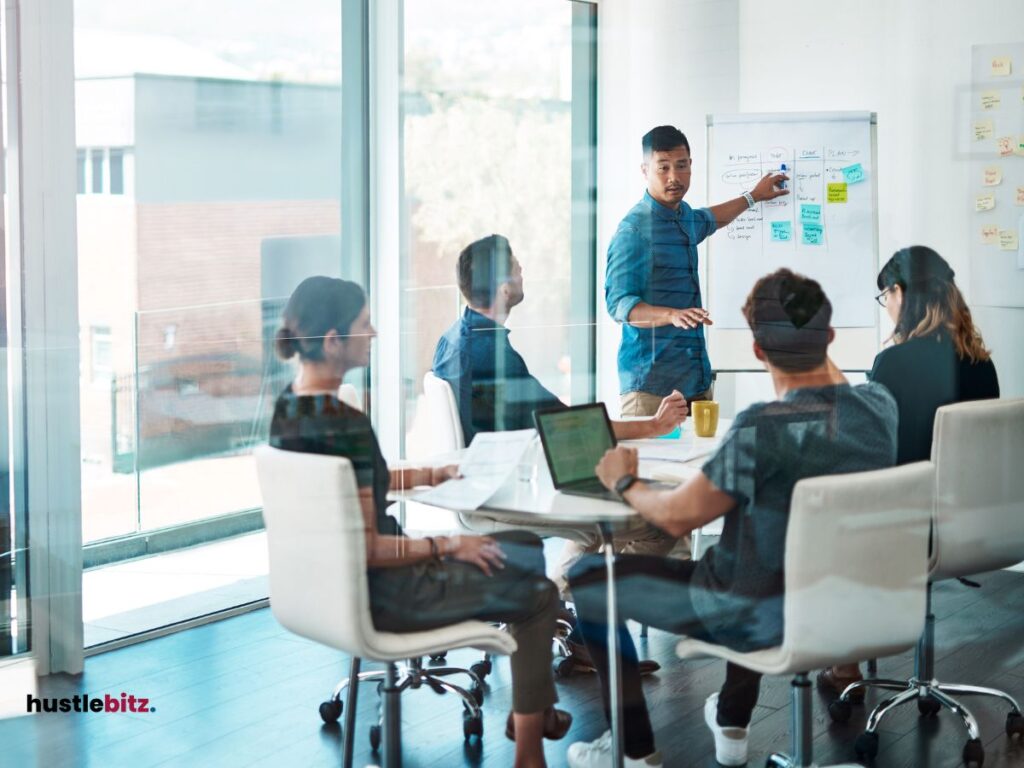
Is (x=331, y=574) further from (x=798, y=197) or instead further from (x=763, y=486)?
(x=798, y=197)

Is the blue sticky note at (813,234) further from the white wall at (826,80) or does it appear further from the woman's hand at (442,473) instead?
the woman's hand at (442,473)

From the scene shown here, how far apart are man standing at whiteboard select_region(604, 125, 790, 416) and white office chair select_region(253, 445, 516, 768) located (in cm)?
121

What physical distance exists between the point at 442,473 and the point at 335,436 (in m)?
0.37

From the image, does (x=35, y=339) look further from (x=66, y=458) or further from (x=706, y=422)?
(x=706, y=422)

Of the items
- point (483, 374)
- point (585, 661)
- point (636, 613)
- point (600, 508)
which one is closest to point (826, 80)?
point (483, 374)

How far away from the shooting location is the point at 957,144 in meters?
3.74

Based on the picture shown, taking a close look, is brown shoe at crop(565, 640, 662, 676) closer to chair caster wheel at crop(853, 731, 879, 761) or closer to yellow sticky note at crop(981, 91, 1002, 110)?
chair caster wheel at crop(853, 731, 879, 761)

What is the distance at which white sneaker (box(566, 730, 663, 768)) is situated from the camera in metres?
2.98

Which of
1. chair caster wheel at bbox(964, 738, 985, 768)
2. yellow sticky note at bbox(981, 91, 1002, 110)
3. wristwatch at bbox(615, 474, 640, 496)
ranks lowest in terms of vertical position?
chair caster wheel at bbox(964, 738, 985, 768)

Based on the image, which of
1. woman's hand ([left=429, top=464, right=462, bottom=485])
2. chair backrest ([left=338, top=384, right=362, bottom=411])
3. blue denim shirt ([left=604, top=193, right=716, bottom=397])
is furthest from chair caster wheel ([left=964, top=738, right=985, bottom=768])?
chair backrest ([left=338, top=384, right=362, bottom=411])

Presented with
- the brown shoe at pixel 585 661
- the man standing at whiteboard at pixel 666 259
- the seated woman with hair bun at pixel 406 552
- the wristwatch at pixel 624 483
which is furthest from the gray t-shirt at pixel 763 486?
the man standing at whiteboard at pixel 666 259

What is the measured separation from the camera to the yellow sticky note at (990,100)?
12.3 ft

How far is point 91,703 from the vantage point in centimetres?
318

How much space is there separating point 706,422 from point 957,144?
130 cm
